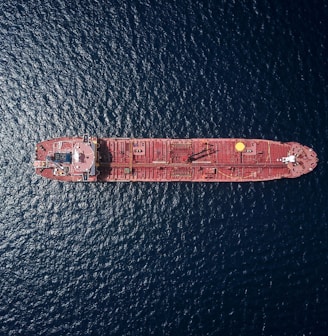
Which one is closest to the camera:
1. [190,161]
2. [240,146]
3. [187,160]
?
[187,160]

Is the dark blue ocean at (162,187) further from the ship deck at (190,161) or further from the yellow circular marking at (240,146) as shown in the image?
the yellow circular marking at (240,146)

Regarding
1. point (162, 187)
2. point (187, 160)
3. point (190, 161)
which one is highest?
point (187, 160)

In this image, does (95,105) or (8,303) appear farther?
(95,105)

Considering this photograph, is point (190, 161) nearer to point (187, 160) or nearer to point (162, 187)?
point (187, 160)

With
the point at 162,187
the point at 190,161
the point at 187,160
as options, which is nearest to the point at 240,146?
the point at 190,161

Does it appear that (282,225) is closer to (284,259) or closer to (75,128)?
(284,259)

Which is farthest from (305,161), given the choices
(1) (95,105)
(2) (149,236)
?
(1) (95,105)
